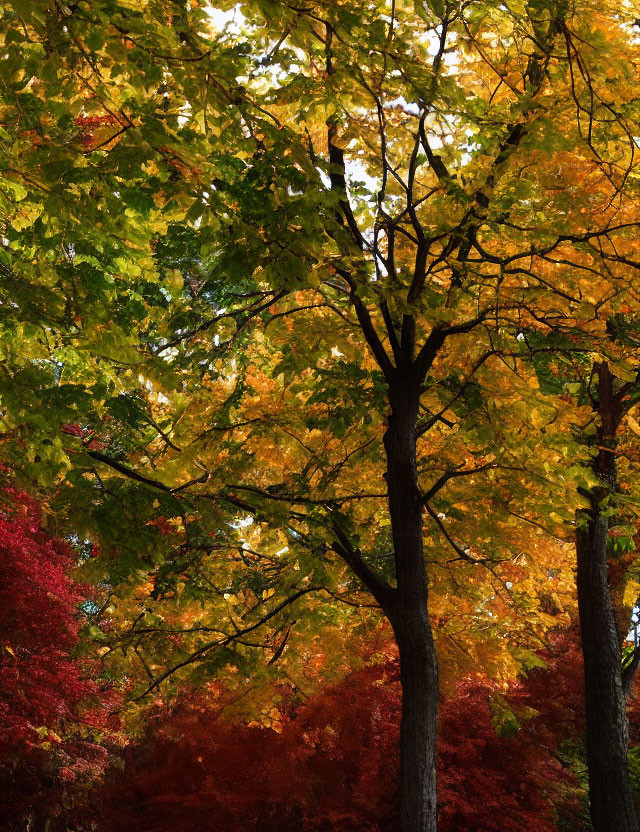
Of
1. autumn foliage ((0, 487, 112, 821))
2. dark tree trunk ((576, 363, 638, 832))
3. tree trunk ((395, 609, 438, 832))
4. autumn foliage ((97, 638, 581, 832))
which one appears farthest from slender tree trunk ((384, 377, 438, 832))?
autumn foliage ((0, 487, 112, 821))

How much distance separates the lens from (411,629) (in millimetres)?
4184

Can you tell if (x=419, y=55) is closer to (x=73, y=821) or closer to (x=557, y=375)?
(x=557, y=375)

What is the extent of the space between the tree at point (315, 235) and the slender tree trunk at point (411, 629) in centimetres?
2

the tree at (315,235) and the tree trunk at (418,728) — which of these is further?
the tree trunk at (418,728)

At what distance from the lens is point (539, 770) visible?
7.13 metres

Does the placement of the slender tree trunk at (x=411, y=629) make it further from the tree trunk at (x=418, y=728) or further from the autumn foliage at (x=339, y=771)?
the autumn foliage at (x=339, y=771)

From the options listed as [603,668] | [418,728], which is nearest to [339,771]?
[603,668]

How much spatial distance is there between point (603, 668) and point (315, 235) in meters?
5.06

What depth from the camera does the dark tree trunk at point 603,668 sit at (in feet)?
18.9

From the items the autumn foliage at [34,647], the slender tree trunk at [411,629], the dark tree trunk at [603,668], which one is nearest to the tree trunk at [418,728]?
the slender tree trunk at [411,629]

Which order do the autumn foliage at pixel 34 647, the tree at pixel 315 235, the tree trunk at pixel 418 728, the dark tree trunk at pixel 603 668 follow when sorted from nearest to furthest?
the tree at pixel 315 235
the tree trunk at pixel 418 728
the dark tree trunk at pixel 603 668
the autumn foliage at pixel 34 647

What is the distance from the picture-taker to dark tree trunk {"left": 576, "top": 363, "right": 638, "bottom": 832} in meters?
A: 5.75

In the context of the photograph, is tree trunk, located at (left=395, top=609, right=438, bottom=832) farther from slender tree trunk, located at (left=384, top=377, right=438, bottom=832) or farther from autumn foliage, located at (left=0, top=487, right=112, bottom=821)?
autumn foliage, located at (left=0, top=487, right=112, bottom=821)

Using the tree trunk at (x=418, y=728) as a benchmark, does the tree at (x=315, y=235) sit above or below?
above
